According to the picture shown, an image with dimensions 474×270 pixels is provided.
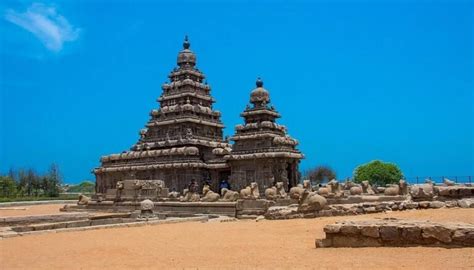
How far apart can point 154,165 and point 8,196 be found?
2662 cm

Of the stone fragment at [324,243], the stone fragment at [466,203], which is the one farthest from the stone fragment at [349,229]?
the stone fragment at [466,203]

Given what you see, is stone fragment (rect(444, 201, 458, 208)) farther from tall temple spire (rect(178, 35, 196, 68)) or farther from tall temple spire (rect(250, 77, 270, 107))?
tall temple spire (rect(178, 35, 196, 68))

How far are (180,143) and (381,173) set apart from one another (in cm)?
2437

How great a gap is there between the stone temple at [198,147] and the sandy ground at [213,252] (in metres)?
26.1

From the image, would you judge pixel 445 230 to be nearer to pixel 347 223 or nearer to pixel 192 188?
pixel 347 223

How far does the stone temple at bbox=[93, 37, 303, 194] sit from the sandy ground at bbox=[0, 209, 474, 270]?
26066 mm

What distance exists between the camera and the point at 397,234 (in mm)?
9578

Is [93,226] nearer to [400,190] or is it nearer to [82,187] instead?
[400,190]

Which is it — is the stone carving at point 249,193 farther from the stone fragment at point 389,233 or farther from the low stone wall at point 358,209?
the stone fragment at point 389,233

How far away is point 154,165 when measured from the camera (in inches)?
1844

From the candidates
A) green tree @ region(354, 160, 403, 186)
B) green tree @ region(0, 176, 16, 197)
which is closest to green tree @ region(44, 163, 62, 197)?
green tree @ region(0, 176, 16, 197)

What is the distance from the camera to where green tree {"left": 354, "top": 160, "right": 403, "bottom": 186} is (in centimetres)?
5481

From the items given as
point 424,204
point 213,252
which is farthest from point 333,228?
point 424,204

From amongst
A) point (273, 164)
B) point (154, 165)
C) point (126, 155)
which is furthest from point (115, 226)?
point (126, 155)
